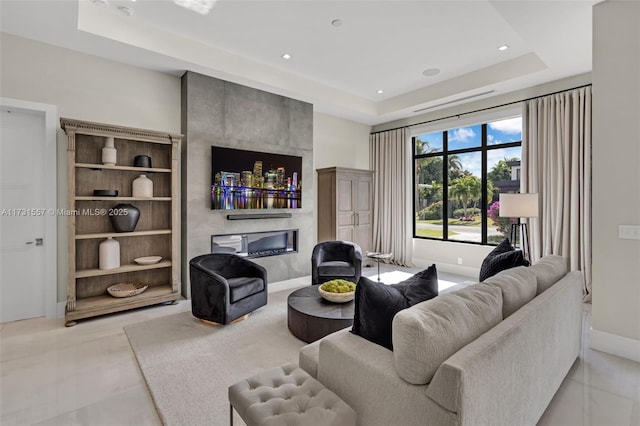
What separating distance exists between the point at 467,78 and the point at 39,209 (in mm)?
5958

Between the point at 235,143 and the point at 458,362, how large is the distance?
419 cm

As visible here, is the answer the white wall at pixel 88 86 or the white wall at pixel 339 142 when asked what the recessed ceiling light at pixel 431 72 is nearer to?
the white wall at pixel 339 142

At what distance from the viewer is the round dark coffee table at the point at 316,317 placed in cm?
271

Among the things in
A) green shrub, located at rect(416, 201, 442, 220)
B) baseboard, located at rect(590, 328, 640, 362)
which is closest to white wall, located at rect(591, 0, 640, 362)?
baseboard, located at rect(590, 328, 640, 362)

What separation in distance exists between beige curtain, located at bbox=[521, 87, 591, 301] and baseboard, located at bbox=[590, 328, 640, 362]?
4.89ft

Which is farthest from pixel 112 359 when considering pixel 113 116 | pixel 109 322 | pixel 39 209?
pixel 113 116

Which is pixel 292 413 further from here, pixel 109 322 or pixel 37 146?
pixel 37 146

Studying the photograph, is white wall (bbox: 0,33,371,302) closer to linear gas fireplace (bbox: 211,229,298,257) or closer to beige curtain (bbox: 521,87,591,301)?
linear gas fireplace (bbox: 211,229,298,257)

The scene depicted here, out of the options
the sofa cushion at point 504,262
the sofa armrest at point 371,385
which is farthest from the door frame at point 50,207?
the sofa cushion at point 504,262

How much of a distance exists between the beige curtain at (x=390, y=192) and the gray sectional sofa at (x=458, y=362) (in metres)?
4.41

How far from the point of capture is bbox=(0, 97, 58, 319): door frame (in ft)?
11.3

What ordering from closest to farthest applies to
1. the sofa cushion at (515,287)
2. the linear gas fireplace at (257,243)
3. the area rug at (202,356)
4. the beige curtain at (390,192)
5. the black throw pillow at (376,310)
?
the black throw pillow at (376,310)
the sofa cushion at (515,287)
the area rug at (202,356)
the linear gas fireplace at (257,243)
the beige curtain at (390,192)

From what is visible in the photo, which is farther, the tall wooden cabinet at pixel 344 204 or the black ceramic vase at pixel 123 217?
the tall wooden cabinet at pixel 344 204

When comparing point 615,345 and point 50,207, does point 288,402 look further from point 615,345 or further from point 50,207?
point 50,207
